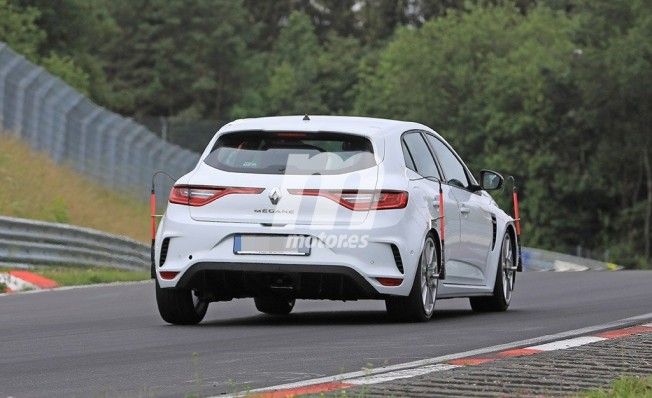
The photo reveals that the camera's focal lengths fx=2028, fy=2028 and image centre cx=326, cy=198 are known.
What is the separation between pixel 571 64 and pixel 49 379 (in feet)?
251

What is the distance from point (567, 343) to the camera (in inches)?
466

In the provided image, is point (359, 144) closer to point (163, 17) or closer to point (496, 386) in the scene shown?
point (496, 386)

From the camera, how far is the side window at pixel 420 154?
1476 cm

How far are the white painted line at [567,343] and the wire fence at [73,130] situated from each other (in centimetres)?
2029

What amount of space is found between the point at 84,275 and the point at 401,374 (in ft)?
45.1

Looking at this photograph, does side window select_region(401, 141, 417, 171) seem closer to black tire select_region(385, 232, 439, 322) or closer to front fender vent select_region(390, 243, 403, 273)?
black tire select_region(385, 232, 439, 322)

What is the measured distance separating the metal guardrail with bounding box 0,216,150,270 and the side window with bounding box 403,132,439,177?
8.70 meters

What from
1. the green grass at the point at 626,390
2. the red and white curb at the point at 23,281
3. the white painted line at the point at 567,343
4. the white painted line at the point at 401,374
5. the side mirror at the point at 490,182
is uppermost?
the side mirror at the point at 490,182

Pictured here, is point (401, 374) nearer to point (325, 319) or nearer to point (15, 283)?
point (325, 319)

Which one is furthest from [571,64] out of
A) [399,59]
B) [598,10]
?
[399,59]

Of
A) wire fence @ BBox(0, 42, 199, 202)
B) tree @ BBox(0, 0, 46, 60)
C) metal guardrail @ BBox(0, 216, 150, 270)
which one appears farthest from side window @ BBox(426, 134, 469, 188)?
tree @ BBox(0, 0, 46, 60)

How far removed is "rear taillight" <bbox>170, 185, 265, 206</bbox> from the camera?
1384cm

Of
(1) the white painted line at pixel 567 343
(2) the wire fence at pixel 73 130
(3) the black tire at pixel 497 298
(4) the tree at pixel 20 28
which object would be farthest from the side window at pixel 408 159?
(4) the tree at pixel 20 28

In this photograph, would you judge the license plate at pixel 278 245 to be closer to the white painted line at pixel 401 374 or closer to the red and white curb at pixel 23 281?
the white painted line at pixel 401 374
